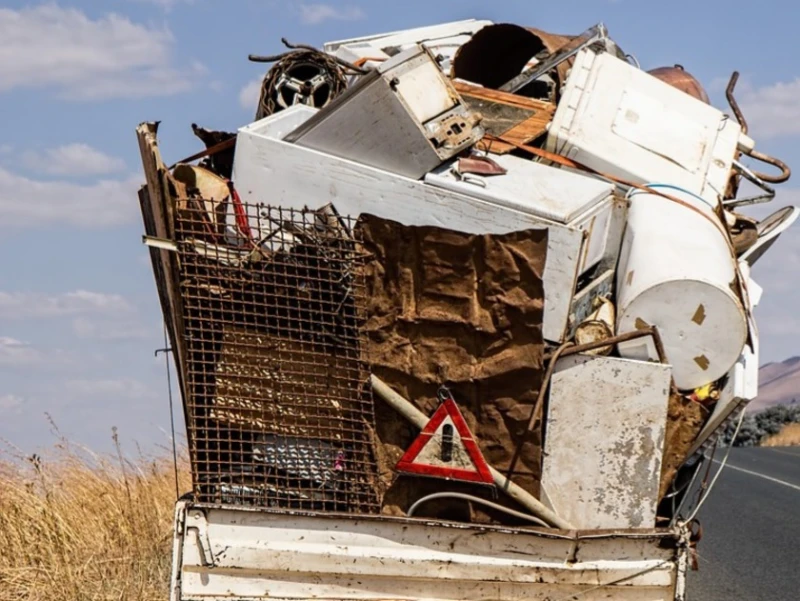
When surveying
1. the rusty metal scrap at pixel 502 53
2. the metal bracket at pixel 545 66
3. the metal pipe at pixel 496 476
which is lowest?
the metal pipe at pixel 496 476

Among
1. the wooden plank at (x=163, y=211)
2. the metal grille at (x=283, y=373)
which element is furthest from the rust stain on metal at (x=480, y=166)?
the wooden plank at (x=163, y=211)

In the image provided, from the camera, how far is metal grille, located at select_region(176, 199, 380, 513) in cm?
452

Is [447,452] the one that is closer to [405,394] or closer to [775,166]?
[405,394]

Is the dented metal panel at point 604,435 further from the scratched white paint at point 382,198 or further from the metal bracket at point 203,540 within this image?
the metal bracket at point 203,540

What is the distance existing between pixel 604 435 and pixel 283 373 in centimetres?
116

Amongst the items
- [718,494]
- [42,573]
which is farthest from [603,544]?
[718,494]

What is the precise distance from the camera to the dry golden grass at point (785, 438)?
3165cm

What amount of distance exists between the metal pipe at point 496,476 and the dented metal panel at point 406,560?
9cm

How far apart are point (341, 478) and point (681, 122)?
2703mm

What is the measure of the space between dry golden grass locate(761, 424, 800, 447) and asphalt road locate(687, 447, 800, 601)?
44.7ft

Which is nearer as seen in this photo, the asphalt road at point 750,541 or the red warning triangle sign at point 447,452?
the red warning triangle sign at point 447,452

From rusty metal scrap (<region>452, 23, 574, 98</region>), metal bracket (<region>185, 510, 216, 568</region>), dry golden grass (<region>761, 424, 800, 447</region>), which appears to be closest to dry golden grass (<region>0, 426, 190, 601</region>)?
metal bracket (<region>185, 510, 216, 568</region>)

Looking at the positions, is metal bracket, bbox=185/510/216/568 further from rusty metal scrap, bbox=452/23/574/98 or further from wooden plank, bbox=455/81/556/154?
rusty metal scrap, bbox=452/23/574/98

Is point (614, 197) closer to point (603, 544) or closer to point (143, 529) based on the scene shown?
point (603, 544)
